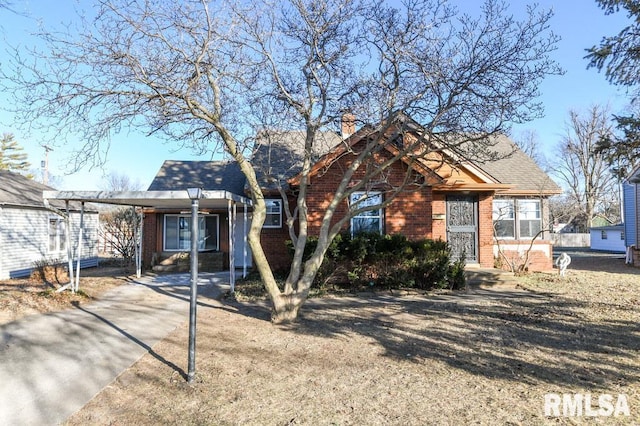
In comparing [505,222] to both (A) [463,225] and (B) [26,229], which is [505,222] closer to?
(A) [463,225]

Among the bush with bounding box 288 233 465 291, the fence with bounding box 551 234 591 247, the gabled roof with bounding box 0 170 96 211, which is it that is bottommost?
the fence with bounding box 551 234 591 247

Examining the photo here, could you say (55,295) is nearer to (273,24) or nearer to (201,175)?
(273,24)

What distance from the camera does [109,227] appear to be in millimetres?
21281

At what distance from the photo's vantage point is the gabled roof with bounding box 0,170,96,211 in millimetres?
14818

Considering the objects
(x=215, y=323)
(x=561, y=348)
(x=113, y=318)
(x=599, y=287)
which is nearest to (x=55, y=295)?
(x=113, y=318)

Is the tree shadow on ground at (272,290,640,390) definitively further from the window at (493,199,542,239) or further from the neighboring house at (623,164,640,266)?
the neighboring house at (623,164,640,266)

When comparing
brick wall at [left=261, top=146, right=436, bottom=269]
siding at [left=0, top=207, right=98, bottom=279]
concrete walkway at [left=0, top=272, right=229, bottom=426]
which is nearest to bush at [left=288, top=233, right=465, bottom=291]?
brick wall at [left=261, top=146, right=436, bottom=269]

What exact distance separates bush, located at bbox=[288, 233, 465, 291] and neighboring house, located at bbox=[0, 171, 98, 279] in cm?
843

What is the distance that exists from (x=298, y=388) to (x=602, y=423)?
287 centimetres

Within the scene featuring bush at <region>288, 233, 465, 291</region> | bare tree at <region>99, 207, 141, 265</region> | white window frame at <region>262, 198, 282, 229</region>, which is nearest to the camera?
bush at <region>288, 233, 465, 291</region>

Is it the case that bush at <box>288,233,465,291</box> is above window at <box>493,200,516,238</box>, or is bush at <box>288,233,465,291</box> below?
below

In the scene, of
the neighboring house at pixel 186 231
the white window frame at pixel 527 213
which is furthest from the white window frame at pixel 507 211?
the neighboring house at pixel 186 231

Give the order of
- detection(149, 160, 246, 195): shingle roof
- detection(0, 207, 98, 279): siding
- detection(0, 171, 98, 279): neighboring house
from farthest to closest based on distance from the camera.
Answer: detection(149, 160, 246, 195): shingle roof
detection(0, 171, 98, 279): neighboring house
detection(0, 207, 98, 279): siding

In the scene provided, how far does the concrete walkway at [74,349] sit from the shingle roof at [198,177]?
676 centimetres
